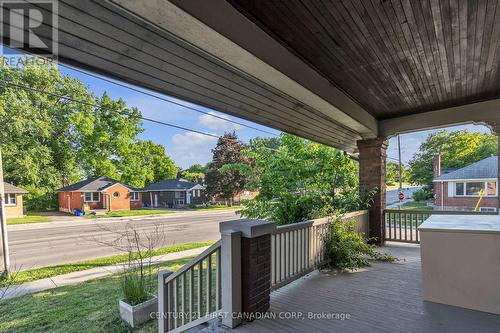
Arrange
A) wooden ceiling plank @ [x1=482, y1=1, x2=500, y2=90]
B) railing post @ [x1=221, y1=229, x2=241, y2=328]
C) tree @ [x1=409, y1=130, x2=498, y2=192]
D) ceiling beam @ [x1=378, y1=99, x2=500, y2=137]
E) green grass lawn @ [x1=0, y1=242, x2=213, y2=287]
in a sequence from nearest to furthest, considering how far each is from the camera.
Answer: wooden ceiling plank @ [x1=482, y1=1, x2=500, y2=90] → railing post @ [x1=221, y1=229, x2=241, y2=328] → ceiling beam @ [x1=378, y1=99, x2=500, y2=137] → green grass lawn @ [x1=0, y1=242, x2=213, y2=287] → tree @ [x1=409, y1=130, x2=498, y2=192]

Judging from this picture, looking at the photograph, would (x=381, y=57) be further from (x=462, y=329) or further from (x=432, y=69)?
(x=462, y=329)

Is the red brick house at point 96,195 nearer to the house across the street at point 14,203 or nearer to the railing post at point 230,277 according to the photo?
the house across the street at point 14,203

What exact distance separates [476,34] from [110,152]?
95.7 ft

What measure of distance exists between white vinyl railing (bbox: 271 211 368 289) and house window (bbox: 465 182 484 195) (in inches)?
656

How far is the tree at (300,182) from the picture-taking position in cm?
584

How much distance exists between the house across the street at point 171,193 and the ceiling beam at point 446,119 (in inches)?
1102

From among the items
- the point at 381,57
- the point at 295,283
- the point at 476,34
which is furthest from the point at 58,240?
the point at 476,34

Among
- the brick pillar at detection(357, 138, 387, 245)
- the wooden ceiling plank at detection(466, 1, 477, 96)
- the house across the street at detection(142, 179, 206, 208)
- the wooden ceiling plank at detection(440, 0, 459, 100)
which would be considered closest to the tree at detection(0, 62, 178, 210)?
the house across the street at detection(142, 179, 206, 208)

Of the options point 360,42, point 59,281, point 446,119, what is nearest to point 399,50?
point 360,42

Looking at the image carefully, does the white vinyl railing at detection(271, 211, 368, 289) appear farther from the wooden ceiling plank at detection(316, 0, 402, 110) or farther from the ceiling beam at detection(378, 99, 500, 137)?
the ceiling beam at detection(378, 99, 500, 137)

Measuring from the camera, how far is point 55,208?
24.7 m

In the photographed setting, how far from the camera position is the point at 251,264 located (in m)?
2.59

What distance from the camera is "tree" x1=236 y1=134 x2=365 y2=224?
5844 mm

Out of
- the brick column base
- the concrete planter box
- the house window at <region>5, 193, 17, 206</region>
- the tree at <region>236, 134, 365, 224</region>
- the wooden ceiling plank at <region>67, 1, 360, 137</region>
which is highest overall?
the wooden ceiling plank at <region>67, 1, 360, 137</region>
